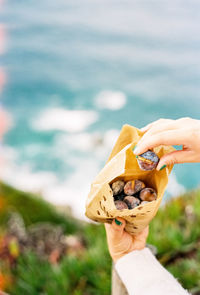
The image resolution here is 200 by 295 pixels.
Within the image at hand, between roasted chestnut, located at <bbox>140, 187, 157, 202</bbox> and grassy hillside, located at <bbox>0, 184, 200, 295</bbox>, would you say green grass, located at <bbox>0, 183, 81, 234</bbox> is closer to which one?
grassy hillside, located at <bbox>0, 184, 200, 295</bbox>

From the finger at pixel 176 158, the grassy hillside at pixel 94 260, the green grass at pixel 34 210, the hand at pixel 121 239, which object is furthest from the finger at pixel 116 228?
the green grass at pixel 34 210

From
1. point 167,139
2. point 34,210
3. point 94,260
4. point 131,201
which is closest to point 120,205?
point 131,201

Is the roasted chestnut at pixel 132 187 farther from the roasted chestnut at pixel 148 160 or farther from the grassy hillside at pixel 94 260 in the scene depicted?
the grassy hillside at pixel 94 260

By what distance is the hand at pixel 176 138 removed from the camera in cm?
97

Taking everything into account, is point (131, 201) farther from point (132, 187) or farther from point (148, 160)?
point (148, 160)

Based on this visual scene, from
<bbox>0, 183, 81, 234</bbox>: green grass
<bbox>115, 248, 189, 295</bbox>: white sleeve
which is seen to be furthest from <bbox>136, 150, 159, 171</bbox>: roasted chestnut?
<bbox>0, 183, 81, 234</bbox>: green grass

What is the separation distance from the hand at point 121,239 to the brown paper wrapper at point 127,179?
25mm

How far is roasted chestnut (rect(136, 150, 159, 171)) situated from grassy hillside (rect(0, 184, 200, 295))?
1100 millimetres

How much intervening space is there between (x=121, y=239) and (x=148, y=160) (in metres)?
0.33

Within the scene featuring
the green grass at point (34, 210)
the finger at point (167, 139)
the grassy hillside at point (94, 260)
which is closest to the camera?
the finger at point (167, 139)

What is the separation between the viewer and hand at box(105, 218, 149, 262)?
46.4 inches

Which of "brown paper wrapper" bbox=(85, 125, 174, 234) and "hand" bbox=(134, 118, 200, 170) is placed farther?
"brown paper wrapper" bbox=(85, 125, 174, 234)

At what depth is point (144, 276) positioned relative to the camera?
1.15 metres

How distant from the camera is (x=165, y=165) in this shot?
1.11 meters
